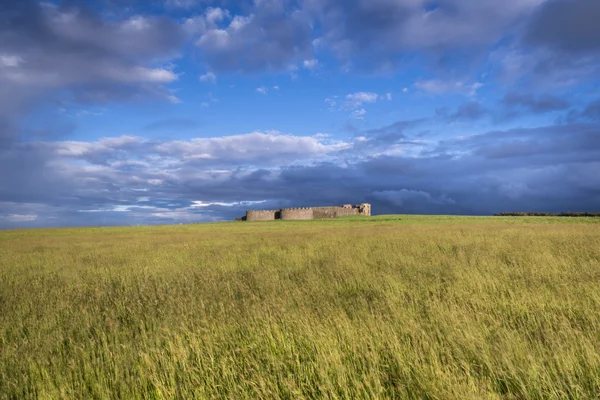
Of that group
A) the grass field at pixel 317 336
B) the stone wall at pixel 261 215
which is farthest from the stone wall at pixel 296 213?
the grass field at pixel 317 336

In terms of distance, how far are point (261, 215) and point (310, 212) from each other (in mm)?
10812

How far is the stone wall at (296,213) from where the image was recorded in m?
77.6

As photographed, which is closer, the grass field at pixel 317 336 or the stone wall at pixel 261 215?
the grass field at pixel 317 336

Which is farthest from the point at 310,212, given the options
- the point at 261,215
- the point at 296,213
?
the point at 261,215

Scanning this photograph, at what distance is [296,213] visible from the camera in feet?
257

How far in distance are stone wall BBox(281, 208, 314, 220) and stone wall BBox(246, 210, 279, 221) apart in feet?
8.33

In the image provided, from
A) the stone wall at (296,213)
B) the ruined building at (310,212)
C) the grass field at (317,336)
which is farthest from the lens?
the stone wall at (296,213)

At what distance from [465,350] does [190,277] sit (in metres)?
8.05

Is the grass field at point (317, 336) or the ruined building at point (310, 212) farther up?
the ruined building at point (310, 212)

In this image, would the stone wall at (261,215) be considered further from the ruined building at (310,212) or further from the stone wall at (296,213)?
the stone wall at (296,213)

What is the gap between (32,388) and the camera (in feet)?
13.5

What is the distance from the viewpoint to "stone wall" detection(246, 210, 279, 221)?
80.1 m

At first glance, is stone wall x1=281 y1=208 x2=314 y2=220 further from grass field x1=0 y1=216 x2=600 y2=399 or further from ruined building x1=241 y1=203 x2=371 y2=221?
grass field x1=0 y1=216 x2=600 y2=399

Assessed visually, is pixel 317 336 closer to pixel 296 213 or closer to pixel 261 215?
pixel 296 213
